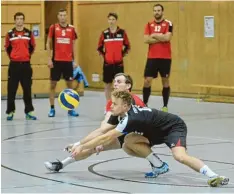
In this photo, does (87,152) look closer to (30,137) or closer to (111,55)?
(30,137)

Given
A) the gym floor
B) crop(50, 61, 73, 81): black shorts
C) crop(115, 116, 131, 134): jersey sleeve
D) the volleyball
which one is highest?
crop(50, 61, 73, 81): black shorts

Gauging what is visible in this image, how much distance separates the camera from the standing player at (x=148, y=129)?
7.30 metres

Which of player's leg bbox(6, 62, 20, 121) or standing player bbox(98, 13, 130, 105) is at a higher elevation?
standing player bbox(98, 13, 130, 105)

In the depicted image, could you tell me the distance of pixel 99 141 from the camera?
740 cm

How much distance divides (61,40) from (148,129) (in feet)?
24.0

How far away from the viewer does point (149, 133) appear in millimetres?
7602

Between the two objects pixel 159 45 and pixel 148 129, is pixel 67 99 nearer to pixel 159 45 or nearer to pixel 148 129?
pixel 159 45

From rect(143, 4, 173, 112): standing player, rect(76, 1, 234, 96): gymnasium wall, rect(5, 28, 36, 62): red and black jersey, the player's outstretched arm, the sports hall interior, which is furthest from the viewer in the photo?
rect(76, 1, 234, 96): gymnasium wall

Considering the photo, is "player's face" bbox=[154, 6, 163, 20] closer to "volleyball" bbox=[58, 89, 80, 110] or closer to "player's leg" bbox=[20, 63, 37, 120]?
"volleyball" bbox=[58, 89, 80, 110]

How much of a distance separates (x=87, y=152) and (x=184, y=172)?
3.79 ft

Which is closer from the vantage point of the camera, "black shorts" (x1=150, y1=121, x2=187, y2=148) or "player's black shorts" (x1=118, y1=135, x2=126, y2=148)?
"black shorts" (x1=150, y1=121, x2=187, y2=148)

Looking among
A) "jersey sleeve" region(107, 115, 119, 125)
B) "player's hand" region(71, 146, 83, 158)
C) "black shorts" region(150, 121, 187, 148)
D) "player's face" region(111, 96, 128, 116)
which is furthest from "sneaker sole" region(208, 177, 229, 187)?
"player's hand" region(71, 146, 83, 158)

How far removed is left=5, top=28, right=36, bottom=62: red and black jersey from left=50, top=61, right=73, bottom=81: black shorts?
2.93 ft

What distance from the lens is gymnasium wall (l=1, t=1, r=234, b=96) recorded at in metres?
17.8
